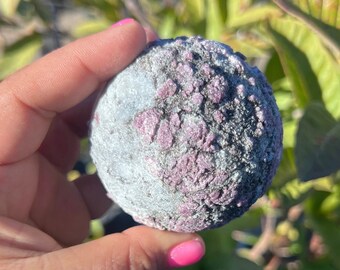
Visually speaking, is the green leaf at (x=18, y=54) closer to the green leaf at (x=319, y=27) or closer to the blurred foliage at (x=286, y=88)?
the blurred foliage at (x=286, y=88)

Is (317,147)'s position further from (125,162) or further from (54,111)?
(54,111)

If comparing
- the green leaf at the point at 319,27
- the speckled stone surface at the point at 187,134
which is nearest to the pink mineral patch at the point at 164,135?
the speckled stone surface at the point at 187,134

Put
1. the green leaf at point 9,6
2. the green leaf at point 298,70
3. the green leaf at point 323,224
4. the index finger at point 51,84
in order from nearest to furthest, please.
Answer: the index finger at point 51,84
the green leaf at point 298,70
the green leaf at point 323,224
the green leaf at point 9,6

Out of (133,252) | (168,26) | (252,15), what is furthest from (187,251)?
(168,26)

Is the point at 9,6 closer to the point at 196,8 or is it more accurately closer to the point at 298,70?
the point at 196,8

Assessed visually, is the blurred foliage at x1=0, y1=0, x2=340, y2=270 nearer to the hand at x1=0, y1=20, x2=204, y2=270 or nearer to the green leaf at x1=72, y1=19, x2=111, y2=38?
the green leaf at x1=72, y1=19, x2=111, y2=38

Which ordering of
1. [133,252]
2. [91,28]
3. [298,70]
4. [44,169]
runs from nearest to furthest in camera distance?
[133,252] < [298,70] < [44,169] < [91,28]

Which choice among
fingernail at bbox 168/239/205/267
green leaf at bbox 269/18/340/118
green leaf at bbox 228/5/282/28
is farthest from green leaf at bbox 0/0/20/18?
fingernail at bbox 168/239/205/267

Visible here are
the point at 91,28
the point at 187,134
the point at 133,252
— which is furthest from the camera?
the point at 91,28
